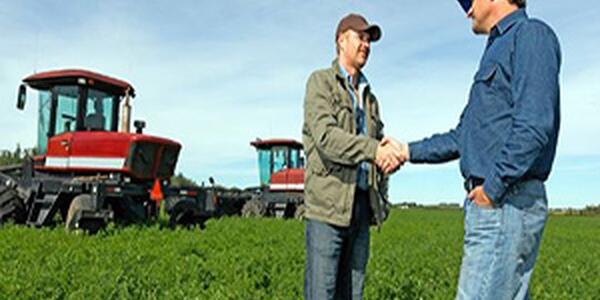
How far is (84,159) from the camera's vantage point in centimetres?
1148

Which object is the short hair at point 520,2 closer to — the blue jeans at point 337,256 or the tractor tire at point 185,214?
the blue jeans at point 337,256

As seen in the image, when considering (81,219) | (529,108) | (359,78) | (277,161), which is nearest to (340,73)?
(359,78)

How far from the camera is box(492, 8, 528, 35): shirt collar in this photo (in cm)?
244

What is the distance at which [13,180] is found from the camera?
11.6 meters

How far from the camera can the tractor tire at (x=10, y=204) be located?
11.2 m

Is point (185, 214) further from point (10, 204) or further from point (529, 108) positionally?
point (529, 108)

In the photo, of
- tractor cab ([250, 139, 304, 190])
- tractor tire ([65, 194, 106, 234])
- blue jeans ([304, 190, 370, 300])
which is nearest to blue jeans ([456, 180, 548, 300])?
blue jeans ([304, 190, 370, 300])

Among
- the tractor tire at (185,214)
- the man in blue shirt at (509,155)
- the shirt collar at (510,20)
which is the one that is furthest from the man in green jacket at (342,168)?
the tractor tire at (185,214)

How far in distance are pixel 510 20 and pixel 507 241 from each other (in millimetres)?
953

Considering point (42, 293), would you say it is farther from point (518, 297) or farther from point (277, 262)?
point (518, 297)

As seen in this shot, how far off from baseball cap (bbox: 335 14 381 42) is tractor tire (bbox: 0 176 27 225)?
33.0 feet

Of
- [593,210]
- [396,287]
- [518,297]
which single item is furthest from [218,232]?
[593,210]

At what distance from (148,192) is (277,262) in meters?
4.97

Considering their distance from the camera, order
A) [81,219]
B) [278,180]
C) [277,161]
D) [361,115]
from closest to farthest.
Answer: [361,115], [81,219], [278,180], [277,161]
